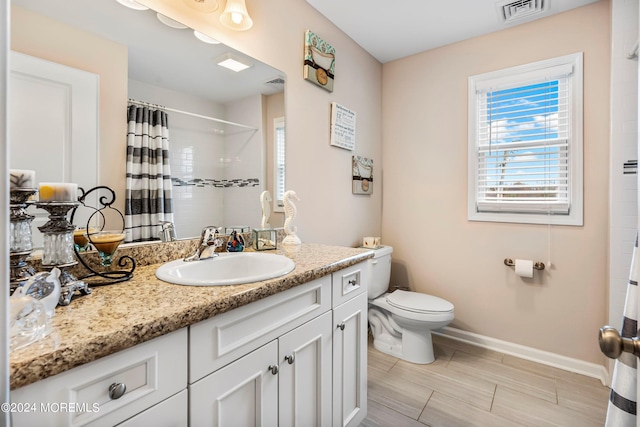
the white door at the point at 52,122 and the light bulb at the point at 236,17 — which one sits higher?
the light bulb at the point at 236,17

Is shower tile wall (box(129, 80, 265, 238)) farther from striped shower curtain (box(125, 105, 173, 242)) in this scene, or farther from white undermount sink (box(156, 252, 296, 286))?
white undermount sink (box(156, 252, 296, 286))

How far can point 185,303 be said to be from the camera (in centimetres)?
78

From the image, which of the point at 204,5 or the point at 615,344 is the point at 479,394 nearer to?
the point at 615,344

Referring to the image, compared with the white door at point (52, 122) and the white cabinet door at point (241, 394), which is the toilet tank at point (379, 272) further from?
the white door at point (52, 122)

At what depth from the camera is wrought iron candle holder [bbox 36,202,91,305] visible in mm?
817

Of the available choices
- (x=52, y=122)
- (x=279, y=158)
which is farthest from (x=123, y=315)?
(x=279, y=158)

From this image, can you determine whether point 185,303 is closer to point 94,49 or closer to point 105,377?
point 105,377

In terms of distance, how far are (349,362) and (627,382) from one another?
0.96 metres

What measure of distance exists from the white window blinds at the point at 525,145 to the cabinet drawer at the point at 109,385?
2419 mm

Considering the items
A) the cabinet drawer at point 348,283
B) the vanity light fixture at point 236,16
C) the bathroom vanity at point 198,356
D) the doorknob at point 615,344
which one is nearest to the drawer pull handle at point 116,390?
the bathroom vanity at point 198,356

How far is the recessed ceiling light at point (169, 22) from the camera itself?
1.29 metres

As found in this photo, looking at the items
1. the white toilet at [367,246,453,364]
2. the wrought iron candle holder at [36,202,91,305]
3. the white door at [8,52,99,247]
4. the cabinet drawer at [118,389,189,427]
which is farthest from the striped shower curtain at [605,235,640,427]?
the white door at [8,52,99,247]

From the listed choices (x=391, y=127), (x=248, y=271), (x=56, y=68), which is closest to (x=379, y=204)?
(x=391, y=127)

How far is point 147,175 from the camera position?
125 centimetres
